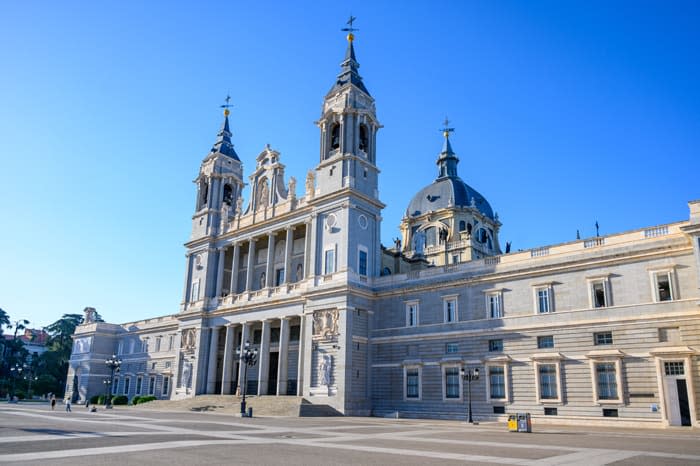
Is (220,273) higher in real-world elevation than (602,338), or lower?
higher

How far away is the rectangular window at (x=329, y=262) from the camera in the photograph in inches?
1928

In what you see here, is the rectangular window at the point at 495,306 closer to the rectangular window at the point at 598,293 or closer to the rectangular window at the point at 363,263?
the rectangular window at the point at 598,293

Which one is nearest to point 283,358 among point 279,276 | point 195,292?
point 279,276

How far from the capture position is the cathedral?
33.2 metres

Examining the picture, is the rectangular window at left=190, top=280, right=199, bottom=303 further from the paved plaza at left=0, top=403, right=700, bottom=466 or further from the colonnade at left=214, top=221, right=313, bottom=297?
the paved plaza at left=0, top=403, right=700, bottom=466

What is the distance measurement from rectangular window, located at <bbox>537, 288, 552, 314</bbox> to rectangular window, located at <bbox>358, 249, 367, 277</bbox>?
15781 millimetres

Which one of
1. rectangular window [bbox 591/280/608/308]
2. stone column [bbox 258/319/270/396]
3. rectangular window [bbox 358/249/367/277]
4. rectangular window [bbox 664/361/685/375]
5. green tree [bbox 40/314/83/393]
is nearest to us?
rectangular window [bbox 664/361/685/375]

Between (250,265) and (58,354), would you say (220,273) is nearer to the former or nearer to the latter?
(250,265)

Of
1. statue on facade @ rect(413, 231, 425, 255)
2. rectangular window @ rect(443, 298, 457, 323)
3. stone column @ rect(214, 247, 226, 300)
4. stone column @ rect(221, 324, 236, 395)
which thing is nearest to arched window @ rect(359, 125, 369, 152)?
rectangular window @ rect(443, 298, 457, 323)

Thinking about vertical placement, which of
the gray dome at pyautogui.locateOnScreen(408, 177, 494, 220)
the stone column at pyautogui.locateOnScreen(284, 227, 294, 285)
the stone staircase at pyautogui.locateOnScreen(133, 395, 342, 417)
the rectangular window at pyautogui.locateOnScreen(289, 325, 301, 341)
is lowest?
the stone staircase at pyautogui.locateOnScreen(133, 395, 342, 417)

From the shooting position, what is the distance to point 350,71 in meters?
55.0

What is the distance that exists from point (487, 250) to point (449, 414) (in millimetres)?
48028

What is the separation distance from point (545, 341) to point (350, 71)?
3219 cm

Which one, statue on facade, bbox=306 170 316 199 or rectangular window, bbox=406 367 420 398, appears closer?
rectangular window, bbox=406 367 420 398
